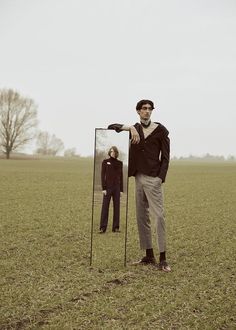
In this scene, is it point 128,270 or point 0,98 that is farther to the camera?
point 0,98

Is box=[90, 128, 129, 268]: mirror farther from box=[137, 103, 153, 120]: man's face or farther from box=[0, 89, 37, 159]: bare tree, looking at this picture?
box=[0, 89, 37, 159]: bare tree

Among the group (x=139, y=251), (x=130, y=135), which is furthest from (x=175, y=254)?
(x=130, y=135)

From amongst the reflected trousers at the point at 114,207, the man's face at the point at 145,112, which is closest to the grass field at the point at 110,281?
the reflected trousers at the point at 114,207

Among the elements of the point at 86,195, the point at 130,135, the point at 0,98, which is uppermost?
the point at 0,98

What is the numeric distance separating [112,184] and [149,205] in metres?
0.68

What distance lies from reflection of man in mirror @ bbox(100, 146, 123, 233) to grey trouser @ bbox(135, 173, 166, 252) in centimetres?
38

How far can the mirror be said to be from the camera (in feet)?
19.8

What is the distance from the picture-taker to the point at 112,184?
6.39 meters

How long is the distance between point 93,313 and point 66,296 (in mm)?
607

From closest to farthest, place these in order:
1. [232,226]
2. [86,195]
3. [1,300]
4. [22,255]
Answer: [1,300] < [22,255] < [232,226] < [86,195]

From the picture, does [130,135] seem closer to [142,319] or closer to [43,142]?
[142,319]

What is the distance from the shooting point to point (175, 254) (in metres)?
7.23

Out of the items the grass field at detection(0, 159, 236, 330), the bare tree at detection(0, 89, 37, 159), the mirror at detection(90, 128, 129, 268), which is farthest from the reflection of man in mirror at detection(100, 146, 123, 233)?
the bare tree at detection(0, 89, 37, 159)

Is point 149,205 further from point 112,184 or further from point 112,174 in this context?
point 112,174
